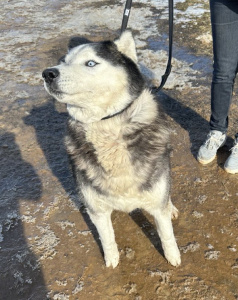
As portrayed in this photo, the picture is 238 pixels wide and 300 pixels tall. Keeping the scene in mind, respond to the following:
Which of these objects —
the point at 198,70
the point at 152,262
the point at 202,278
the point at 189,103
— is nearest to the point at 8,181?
the point at 152,262

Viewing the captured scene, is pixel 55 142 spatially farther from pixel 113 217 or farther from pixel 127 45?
pixel 127 45

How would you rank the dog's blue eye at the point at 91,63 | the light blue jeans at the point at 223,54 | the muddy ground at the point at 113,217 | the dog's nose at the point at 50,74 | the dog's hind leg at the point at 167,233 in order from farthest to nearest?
the light blue jeans at the point at 223,54 < the muddy ground at the point at 113,217 < the dog's hind leg at the point at 167,233 < the dog's blue eye at the point at 91,63 < the dog's nose at the point at 50,74

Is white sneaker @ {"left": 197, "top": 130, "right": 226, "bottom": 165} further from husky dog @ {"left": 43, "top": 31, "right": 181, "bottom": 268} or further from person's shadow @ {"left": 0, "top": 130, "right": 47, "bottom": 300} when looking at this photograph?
person's shadow @ {"left": 0, "top": 130, "right": 47, "bottom": 300}

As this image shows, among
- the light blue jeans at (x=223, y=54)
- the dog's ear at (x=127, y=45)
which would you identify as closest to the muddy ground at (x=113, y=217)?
the light blue jeans at (x=223, y=54)

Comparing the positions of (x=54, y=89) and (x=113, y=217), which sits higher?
(x=54, y=89)

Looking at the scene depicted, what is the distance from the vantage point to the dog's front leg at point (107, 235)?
2.06 meters

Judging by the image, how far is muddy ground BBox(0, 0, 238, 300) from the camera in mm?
2131

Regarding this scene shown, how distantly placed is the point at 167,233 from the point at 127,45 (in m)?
1.31

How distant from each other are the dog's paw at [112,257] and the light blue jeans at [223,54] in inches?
65.8

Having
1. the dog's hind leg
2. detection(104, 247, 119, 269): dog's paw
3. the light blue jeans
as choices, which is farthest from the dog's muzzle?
the light blue jeans

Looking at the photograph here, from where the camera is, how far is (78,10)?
7.76m

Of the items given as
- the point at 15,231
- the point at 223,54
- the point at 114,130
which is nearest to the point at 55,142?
the point at 15,231

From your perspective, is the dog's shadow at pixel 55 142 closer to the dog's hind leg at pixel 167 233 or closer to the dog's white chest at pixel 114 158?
the dog's hind leg at pixel 167 233

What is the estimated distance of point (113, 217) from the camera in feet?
8.70
